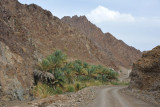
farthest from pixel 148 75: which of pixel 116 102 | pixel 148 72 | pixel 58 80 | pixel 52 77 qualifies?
pixel 58 80

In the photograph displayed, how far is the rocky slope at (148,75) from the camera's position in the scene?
18.8m

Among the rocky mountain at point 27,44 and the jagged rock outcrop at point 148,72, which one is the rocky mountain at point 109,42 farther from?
the jagged rock outcrop at point 148,72

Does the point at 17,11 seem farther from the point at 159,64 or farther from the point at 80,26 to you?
the point at 80,26

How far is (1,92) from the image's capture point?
49.3 ft

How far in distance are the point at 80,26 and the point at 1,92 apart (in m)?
122

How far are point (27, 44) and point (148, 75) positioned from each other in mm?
15052

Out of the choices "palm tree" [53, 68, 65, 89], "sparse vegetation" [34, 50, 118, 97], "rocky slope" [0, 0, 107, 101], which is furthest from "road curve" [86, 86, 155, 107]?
"palm tree" [53, 68, 65, 89]

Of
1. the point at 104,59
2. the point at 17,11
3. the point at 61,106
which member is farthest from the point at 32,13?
the point at 61,106

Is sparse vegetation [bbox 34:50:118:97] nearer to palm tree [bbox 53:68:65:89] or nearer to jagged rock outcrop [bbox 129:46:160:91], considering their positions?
palm tree [bbox 53:68:65:89]

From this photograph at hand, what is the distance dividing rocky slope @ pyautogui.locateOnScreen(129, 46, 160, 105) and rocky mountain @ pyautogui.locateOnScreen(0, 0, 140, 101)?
11139 mm

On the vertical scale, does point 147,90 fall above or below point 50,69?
below

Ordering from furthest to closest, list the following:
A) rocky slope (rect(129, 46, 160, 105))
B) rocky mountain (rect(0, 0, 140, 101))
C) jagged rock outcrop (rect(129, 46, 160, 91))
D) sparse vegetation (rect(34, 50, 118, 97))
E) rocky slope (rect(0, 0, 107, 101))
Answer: sparse vegetation (rect(34, 50, 118, 97))
jagged rock outcrop (rect(129, 46, 160, 91))
rocky slope (rect(129, 46, 160, 105))
rocky mountain (rect(0, 0, 140, 101))
rocky slope (rect(0, 0, 107, 101))

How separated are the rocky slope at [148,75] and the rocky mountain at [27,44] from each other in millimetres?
11139

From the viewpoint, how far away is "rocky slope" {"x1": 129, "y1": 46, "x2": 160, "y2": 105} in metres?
18.8
